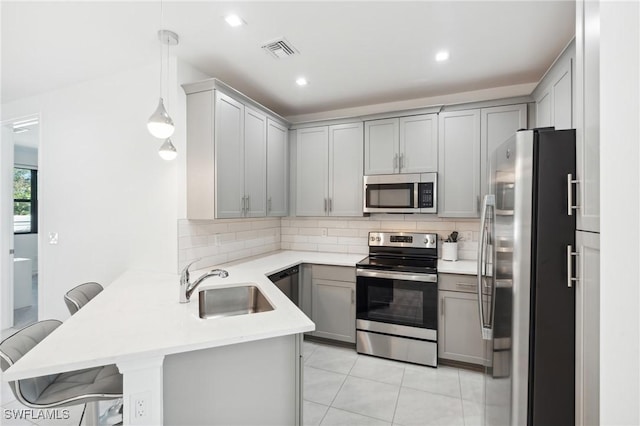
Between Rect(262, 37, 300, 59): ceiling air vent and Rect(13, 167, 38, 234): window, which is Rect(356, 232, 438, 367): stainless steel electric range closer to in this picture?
Rect(262, 37, 300, 59): ceiling air vent

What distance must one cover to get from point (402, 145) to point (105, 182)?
2.92m

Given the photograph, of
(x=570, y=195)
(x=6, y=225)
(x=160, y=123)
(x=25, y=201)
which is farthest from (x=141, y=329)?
(x=25, y=201)

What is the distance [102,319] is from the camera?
1.47 meters

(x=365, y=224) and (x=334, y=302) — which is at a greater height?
(x=365, y=224)

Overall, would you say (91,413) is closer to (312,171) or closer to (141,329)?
(141,329)

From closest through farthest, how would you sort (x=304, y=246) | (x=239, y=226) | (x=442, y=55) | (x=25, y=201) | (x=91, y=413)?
1. (x=91, y=413)
2. (x=442, y=55)
3. (x=239, y=226)
4. (x=304, y=246)
5. (x=25, y=201)

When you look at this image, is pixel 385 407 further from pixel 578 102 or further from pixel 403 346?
pixel 578 102

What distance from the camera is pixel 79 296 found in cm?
199

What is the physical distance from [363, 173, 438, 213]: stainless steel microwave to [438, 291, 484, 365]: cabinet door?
880 millimetres

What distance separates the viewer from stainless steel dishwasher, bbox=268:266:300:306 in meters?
2.80

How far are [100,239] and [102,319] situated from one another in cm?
168

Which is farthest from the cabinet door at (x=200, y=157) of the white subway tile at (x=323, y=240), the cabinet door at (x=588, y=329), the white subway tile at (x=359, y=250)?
the cabinet door at (x=588, y=329)

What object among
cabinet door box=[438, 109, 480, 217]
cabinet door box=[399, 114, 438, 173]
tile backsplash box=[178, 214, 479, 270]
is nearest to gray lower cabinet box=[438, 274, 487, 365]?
tile backsplash box=[178, 214, 479, 270]
